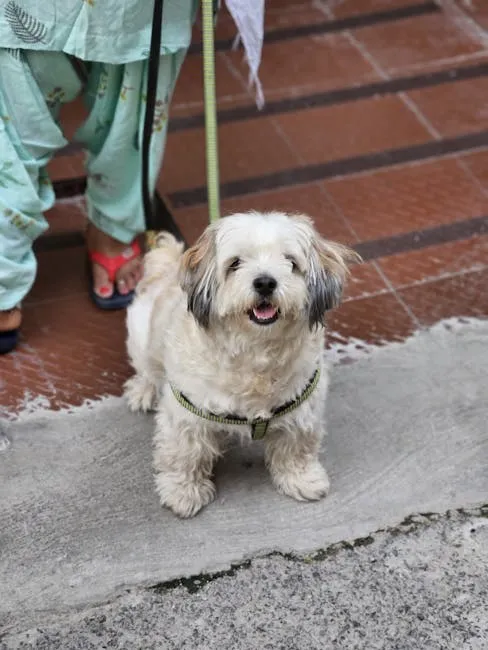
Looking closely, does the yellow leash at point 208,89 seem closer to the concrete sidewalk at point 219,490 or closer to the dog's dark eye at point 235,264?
the dog's dark eye at point 235,264

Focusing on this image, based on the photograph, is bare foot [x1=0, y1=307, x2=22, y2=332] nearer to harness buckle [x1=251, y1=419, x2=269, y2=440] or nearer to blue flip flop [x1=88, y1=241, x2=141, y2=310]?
blue flip flop [x1=88, y1=241, x2=141, y2=310]

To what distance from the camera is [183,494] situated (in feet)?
9.39

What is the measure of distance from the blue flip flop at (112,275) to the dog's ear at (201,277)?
3.62 feet

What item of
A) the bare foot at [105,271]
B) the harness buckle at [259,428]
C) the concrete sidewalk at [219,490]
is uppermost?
the harness buckle at [259,428]

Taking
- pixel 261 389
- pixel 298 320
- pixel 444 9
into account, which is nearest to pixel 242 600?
pixel 261 389

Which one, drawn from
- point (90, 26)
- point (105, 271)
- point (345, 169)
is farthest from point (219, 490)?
point (345, 169)

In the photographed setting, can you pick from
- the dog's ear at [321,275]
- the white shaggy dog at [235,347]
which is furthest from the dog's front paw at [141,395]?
the dog's ear at [321,275]

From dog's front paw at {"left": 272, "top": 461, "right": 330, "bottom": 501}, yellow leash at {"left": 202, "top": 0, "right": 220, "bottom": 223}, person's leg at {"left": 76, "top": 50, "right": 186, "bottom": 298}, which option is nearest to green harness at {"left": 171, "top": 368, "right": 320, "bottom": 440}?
dog's front paw at {"left": 272, "top": 461, "right": 330, "bottom": 501}

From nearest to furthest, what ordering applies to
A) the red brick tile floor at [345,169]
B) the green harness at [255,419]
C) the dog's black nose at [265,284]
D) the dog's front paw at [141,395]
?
the dog's black nose at [265,284] < the green harness at [255,419] < the dog's front paw at [141,395] < the red brick tile floor at [345,169]

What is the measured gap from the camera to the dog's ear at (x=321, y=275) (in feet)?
7.97

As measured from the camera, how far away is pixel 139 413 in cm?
320

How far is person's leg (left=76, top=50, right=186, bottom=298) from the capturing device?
3076 mm

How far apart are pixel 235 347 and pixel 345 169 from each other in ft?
6.24

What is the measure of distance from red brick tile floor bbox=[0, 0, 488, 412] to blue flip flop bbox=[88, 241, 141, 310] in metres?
0.04
